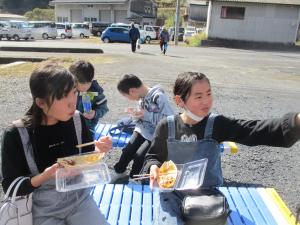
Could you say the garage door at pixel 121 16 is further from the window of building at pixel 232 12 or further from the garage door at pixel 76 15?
the window of building at pixel 232 12

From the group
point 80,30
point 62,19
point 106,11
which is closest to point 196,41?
point 80,30

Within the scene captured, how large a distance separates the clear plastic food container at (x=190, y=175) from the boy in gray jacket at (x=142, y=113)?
1557mm

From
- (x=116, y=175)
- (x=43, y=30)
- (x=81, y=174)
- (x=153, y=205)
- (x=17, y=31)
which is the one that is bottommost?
(x=43, y=30)

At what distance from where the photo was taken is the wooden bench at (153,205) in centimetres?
286

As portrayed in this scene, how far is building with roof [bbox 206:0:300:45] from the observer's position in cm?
3120

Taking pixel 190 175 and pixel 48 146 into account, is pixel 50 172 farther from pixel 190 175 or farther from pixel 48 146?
pixel 190 175

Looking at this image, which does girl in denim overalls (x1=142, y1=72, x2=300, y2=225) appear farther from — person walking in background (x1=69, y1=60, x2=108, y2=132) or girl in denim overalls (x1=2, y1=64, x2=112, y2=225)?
person walking in background (x1=69, y1=60, x2=108, y2=132)

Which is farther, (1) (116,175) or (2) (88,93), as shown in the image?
(1) (116,175)

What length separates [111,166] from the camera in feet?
15.7

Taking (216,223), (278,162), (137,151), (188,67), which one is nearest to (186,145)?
(216,223)

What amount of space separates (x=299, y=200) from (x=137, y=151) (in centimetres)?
180

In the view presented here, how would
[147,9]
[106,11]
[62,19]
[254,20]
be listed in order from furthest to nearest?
[62,19]
[147,9]
[106,11]
[254,20]

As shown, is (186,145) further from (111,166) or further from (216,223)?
(111,166)

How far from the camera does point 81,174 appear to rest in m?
2.20
